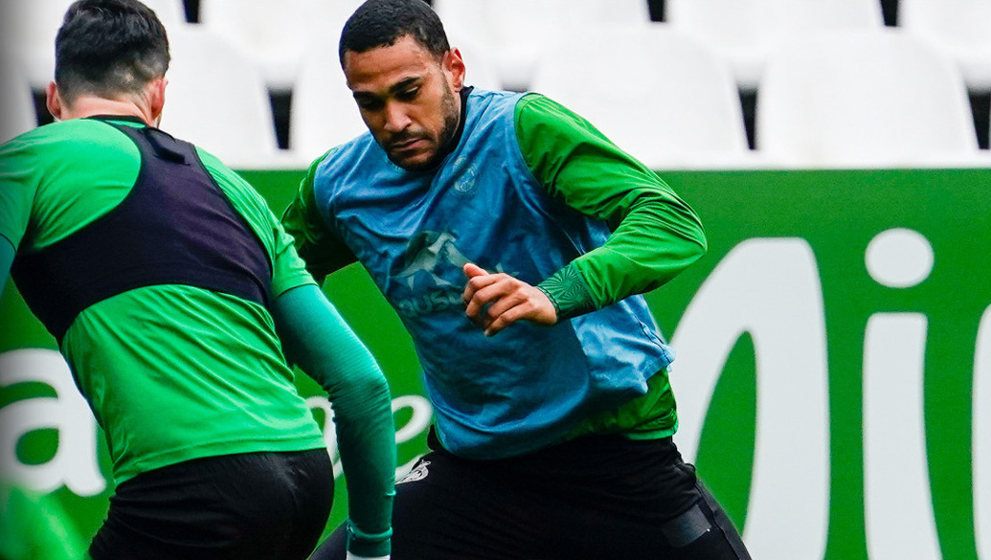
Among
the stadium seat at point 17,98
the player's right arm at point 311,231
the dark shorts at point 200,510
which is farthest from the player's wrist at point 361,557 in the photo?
the stadium seat at point 17,98

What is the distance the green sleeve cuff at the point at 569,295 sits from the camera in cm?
202

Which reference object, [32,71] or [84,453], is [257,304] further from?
[32,71]

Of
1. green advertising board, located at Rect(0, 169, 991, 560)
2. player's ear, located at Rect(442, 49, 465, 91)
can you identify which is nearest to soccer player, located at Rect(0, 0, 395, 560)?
player's ear, located at Rect(442, 49, 465, 91)

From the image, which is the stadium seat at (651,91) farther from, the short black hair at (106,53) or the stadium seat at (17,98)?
the short black hair at (106,53)

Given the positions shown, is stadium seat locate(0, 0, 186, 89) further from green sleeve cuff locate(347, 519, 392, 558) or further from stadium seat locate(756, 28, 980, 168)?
green sleeve cuff locate(347, 519, 392, 558)

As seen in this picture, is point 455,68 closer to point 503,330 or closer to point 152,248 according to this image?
point 503,330

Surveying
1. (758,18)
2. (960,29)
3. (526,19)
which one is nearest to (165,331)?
(526,19)

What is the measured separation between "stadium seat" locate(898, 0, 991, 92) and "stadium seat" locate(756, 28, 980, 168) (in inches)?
10.1

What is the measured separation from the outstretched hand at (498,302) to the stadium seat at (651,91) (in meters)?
2.22

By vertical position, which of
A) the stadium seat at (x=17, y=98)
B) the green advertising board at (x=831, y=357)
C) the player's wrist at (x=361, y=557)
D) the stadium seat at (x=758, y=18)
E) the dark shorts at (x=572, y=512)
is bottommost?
the green advertising board at (x=831, y=357)

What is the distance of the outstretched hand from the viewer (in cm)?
193

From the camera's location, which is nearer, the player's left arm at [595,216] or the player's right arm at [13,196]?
the player's right arm at [13,196]

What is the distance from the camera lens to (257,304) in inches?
79.2

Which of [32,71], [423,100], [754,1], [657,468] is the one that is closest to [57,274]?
[423,100]
